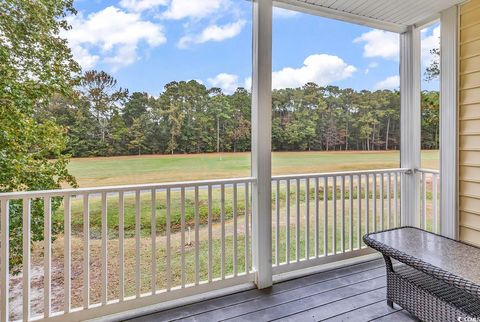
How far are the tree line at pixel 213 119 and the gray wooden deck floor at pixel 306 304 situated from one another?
1.24 meters

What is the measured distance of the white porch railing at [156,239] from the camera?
1.91 meters

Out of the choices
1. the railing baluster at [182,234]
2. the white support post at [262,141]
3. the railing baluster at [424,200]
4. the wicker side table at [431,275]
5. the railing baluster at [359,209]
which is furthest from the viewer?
the railing baluster at [424,200]

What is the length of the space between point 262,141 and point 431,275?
4.79 ft

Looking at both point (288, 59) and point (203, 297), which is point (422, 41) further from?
point (203, 297)

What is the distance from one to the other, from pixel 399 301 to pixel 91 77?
280 cm

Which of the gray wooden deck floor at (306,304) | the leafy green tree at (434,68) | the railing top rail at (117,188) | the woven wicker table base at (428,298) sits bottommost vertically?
the gray wooden deck floor at (306,304)

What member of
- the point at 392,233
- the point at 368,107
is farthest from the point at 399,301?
the point at 368,107

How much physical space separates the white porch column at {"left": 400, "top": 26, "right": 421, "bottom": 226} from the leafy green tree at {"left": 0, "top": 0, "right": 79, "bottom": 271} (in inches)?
129

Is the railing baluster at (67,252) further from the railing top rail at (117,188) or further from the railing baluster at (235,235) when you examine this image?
the railing baluster at (235,235)

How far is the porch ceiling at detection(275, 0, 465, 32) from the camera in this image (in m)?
2.56

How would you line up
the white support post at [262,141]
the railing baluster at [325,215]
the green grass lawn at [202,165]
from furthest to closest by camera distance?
the railing baluster at [325,215] < the white support post at [262,141] < the green grass lawn at [202,165]

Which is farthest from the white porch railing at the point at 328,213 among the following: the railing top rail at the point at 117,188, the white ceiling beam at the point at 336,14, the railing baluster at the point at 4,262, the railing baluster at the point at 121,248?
the railing baluster at the point at 4,262

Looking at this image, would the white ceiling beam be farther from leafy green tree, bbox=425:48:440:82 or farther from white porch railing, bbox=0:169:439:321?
white porch railing, bbox=0:169:439:321

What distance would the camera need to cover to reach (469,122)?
8.37 ft
